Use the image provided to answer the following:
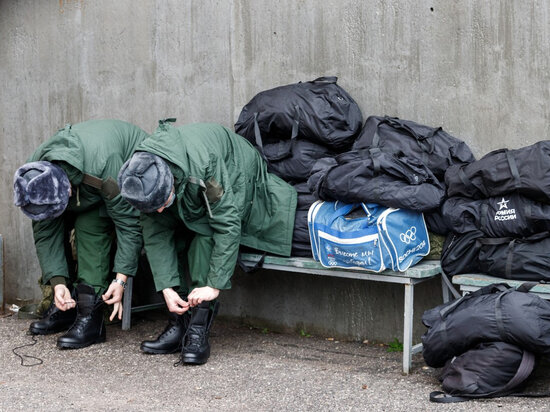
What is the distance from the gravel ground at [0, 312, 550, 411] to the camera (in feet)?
13.9

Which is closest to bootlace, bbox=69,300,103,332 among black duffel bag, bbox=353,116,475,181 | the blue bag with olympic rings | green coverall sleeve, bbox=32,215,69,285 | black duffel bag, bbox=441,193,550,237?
green coverall sleeve, bbox=32,215,69,285

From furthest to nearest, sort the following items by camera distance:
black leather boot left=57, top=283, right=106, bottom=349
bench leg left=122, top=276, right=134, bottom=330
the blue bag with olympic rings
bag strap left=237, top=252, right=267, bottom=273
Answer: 1. bench leg left=122, top=276, right=134, bottom=330
2. black leather boot left=57, top=283, right=106, bottom=349
3. bag strap left=237, top=252, right=267, bottom=273
4. the blue bag with olympic rings

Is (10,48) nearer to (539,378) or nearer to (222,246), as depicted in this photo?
(222,246)

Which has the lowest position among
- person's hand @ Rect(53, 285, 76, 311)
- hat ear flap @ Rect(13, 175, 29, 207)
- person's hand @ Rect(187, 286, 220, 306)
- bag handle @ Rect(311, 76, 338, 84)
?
person's hand @ Rect(53, 285, 76, 311)

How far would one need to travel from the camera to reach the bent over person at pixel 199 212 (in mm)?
4641

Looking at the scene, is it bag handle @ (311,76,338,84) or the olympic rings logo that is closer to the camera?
the olympic rings logo

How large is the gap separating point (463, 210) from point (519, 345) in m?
0.87

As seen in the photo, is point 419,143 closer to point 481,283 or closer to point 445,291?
point 445,291

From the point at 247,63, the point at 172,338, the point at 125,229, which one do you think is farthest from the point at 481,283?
the point at 247,63

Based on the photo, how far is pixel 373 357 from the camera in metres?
5.11

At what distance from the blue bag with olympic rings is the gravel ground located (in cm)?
64

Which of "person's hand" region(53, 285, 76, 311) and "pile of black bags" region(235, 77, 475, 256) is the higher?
"pile of black bags" region(235, 77, 475, 256)

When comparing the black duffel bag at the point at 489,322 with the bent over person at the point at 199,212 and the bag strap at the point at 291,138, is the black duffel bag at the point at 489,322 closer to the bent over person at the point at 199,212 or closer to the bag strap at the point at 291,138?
the bent over person at the point at 199,212

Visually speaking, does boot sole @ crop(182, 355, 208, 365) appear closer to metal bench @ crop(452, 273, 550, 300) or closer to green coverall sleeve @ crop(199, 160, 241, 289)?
green coverall sleeve @ crop(199, 160, 241, 289)
